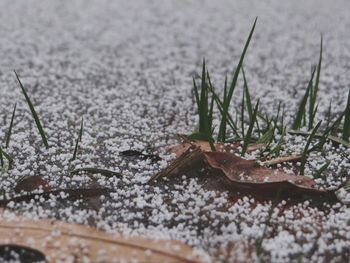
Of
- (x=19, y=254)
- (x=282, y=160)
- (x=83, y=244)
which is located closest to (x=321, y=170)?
(x=282, y=160)

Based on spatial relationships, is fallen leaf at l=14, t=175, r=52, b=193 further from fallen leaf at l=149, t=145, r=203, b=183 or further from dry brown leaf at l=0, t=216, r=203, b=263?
fallen leaf at l=149, t=145, r=203, b=183

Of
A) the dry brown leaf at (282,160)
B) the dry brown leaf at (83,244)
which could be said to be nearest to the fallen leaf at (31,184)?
the dry brown leaf at (83,244)

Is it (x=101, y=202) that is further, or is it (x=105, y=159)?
(x=105, y=159)

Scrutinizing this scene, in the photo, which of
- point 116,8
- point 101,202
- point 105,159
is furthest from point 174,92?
point 116,8

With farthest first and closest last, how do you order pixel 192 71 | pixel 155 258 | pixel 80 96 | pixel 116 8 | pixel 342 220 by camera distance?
pixel 116 8 < pixel 192 71 < pixel 80 96 < pixel 342 220 < pixel 155 258

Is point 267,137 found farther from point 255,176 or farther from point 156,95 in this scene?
point 156,95

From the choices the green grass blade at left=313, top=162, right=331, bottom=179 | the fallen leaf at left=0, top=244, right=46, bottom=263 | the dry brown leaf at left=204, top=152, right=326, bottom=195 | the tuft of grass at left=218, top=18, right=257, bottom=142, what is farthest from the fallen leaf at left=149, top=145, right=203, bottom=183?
the fallen leaf at left=0, top=244, right=46, bottom=263

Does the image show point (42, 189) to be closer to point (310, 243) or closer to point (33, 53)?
point (310, 243)
